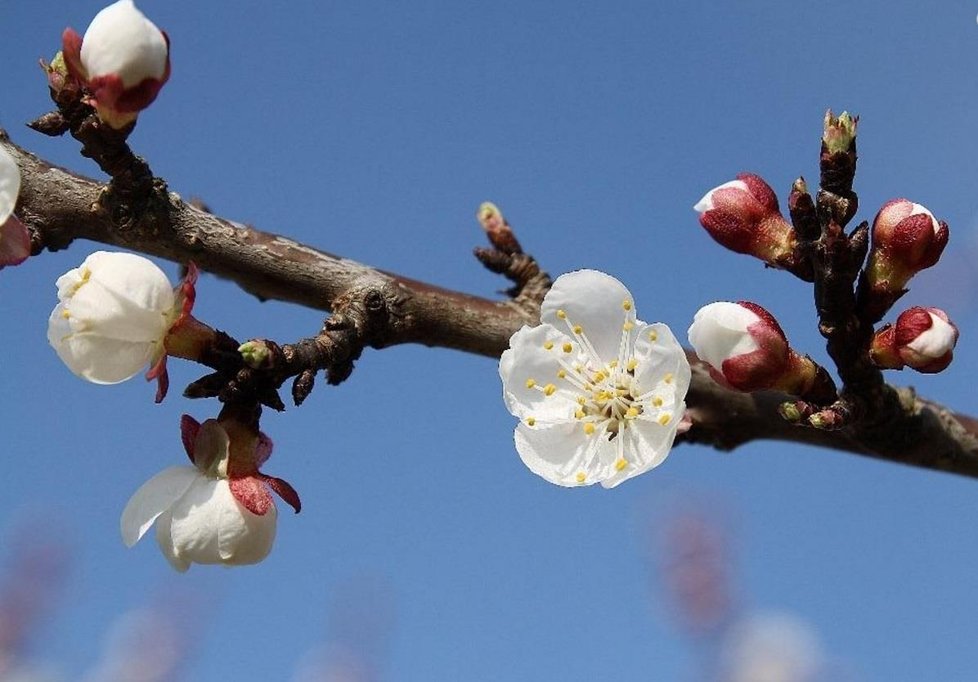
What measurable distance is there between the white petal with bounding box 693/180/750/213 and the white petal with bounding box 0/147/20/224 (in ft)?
3.44

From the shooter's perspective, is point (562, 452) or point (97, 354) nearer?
point (97, 354)

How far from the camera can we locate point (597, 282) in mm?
1954

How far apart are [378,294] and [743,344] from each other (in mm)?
623

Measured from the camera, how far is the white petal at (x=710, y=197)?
175 cm

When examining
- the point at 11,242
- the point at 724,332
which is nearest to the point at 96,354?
the point at 11,242

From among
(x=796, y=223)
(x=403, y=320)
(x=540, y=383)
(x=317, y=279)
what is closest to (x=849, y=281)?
(x=796, y=223)

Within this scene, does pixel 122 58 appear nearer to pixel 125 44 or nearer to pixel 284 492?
pixel 125 44

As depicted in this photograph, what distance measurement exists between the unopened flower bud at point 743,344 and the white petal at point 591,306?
0.32m

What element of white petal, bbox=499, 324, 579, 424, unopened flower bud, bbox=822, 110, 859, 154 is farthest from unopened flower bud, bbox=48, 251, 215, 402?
unopened flower bud, bbox=822, 110, 859, 154

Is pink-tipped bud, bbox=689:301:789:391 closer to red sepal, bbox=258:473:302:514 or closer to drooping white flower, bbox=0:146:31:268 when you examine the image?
red sepal, bbox=258:473:302:514

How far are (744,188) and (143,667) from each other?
18.6 feet

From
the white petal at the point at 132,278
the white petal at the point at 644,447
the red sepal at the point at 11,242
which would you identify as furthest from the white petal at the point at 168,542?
the white petal at the point at 644,447

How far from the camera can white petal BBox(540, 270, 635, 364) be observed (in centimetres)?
196

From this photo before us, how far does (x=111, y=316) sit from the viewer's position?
4.97 ft
